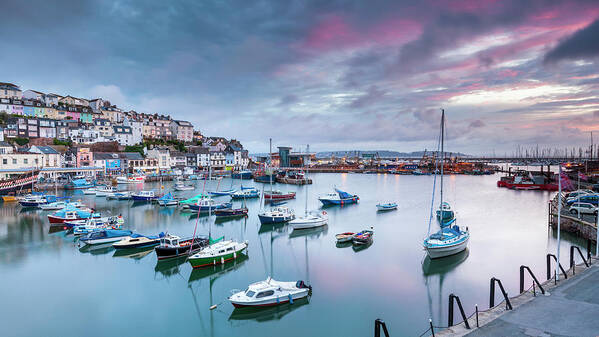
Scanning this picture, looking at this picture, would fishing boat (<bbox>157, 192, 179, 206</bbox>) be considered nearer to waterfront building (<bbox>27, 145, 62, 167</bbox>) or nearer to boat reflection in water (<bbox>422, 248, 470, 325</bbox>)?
boat reflection in water (<bbox>422, 248, 470, 325</bbox>)

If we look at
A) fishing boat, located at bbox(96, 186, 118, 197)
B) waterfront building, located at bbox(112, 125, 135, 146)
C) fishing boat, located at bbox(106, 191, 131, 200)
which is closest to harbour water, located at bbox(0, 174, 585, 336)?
fishing boat, located at bbox(106, 191, 131, 200)

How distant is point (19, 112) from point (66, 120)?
9598 mm

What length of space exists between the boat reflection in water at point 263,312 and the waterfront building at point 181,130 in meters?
106

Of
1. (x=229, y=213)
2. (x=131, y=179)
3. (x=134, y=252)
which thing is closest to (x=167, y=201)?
(x=229, y=213)

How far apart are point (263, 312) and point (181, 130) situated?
353 ft

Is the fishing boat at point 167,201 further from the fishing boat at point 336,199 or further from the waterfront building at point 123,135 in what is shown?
the waterfront building at point 123,135

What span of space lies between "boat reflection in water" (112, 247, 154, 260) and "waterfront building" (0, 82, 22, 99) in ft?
297

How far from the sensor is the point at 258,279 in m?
16.9

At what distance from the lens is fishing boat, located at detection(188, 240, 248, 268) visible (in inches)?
709

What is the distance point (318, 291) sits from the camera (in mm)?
15422

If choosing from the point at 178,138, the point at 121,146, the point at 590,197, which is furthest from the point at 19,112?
the point at 590,197

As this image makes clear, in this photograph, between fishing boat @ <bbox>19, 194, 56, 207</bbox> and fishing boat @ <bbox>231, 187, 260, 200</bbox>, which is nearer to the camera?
fishing boat @ <bbox>19, 194, 56, 207</bbox>

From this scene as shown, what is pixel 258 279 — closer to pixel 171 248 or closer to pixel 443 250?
pixel 171 248

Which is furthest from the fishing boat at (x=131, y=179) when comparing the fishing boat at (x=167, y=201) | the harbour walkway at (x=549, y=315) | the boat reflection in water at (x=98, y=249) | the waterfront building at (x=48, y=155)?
the harbour walkway at (x=549, y=315)
